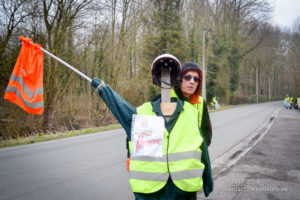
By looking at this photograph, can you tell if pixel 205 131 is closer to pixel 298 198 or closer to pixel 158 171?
pixel 158 171

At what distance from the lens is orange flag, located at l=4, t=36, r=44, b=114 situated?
9.73 ft

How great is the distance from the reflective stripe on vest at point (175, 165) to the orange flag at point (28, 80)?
1807 mm

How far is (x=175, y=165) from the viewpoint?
1.86 m

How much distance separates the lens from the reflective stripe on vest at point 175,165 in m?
1.85

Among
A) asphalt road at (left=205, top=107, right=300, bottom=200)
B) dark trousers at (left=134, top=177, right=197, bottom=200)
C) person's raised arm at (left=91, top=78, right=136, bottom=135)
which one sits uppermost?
person's raised arm at (left=91, top=78, right=136, bottom=135)

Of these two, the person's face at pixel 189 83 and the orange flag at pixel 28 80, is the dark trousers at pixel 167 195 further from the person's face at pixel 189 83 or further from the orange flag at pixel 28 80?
the orange flag at pixel 28 80

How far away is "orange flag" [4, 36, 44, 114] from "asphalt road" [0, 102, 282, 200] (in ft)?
6.14

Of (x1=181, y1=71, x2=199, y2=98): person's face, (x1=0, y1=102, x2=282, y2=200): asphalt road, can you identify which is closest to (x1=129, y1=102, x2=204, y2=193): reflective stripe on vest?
(x1=181, y1=71, x2=199, y2=98): person's face

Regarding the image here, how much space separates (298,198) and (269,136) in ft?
22.1

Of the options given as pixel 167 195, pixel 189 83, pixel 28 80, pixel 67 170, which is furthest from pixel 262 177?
pixel 28 80

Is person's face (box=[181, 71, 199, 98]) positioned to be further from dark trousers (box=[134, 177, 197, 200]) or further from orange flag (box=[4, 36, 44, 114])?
orange flag (box=[4, 36, 44, 114])

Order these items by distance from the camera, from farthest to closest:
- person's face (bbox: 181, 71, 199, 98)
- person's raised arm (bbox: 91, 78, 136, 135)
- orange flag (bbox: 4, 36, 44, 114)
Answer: orange flag (bbox: 4, 36, 44, 114), person's face (bbox: 181, 71, 199, 98), person's raised arm (bbox: 91, 78, 136, 135)

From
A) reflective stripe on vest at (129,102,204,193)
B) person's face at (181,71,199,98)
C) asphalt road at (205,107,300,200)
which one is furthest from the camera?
asphalt road at (205,107,300,200)

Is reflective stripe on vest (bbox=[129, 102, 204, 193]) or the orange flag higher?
the orange flag
